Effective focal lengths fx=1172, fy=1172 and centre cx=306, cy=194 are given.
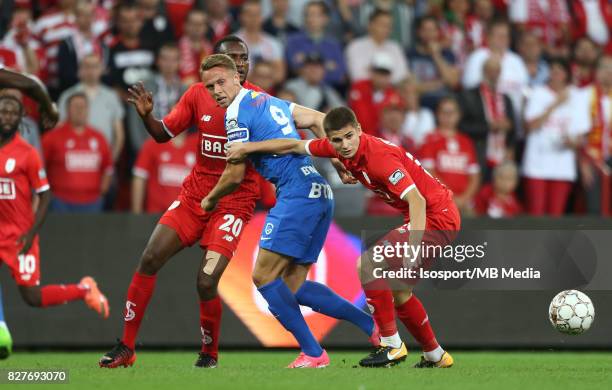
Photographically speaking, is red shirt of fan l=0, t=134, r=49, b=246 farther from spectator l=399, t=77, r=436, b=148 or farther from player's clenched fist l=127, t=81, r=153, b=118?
spectator l=399, t=77, r=436, b=148

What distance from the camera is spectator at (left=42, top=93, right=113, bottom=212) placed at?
13.9 metres

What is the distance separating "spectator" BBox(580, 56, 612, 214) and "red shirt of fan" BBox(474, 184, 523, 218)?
1.24m

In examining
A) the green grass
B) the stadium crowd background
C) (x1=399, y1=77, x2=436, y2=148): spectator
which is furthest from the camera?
(x1=399, y1=77, x2=436, y2=148): spectator

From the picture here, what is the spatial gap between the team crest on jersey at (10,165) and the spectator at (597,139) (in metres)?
7.81

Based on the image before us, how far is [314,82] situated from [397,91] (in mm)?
1241

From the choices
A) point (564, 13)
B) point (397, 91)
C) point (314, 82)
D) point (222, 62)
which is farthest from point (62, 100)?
point (564, 13)

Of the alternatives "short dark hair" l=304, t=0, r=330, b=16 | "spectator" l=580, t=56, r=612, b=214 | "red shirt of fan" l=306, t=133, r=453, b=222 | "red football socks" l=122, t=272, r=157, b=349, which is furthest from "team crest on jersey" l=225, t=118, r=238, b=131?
"spectator" l=580, t=56, r=612, b=214

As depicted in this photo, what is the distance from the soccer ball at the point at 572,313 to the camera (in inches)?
362

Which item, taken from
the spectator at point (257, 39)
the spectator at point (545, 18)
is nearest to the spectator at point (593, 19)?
the spectator at point (545, 18)

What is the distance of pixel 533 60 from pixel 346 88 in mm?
2857

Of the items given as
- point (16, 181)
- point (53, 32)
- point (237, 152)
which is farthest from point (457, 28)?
point (237, 152)

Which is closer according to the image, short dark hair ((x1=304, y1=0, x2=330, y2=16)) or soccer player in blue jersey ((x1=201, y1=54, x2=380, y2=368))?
soccer player in blue jersey ((x1=201, y1=54, x2=380, y2=368))

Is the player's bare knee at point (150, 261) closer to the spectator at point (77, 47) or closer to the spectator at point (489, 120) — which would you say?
the spectator at point (77, 47)

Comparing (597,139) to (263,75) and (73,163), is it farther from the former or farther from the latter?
(73,163)
